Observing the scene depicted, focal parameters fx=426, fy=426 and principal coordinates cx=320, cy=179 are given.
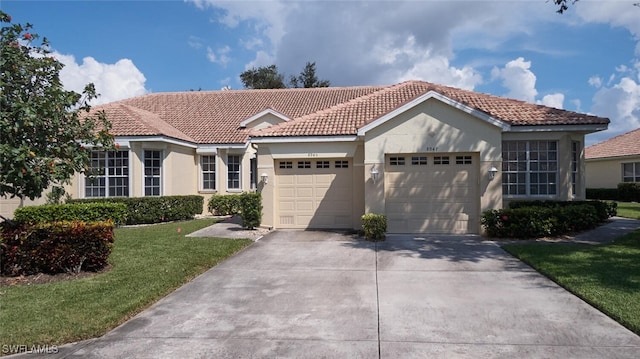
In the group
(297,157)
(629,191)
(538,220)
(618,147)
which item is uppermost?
(618,147)

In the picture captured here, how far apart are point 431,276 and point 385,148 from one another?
5.94 metres

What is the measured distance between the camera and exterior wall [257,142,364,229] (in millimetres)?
14078

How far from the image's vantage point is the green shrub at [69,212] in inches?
557

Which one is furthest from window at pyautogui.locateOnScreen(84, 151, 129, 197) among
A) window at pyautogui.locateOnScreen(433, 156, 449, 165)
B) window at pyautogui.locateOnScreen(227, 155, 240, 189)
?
window at pyautogui.locateOnScreen(433, 156, 449, 165)

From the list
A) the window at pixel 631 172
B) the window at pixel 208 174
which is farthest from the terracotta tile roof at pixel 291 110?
the window at pixel 631 172

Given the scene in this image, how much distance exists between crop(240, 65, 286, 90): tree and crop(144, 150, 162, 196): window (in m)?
27.0

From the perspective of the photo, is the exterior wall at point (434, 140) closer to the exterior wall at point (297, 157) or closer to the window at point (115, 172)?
the exterior wall at point (297, 157)

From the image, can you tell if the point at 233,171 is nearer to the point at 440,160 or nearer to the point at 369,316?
the point at 440,160

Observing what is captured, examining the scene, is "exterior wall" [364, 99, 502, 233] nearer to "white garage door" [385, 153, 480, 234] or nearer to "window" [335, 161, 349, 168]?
"white garage door" [385, 153, 480, 234]

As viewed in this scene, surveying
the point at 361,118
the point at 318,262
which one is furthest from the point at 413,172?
the point at 318,262

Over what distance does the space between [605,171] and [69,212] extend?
3121 cm

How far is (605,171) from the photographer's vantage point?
28.7 metres

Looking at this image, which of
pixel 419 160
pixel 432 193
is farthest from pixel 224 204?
pixel 432 193

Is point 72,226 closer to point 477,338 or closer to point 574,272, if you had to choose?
point 477,338
